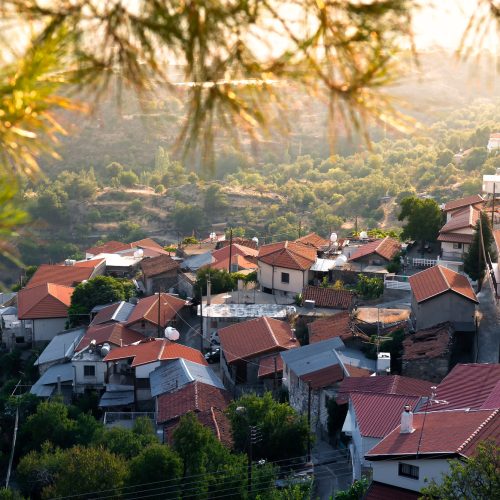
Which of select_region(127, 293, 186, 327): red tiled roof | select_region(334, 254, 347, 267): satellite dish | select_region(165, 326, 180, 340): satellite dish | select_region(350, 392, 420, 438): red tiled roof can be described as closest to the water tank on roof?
select_region(165, 326, 180, 340): satellite dish

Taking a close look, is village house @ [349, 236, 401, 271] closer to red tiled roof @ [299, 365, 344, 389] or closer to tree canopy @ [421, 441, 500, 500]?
red tiled roof @ [299, 365, 344, 389]

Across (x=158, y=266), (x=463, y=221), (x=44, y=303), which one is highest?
(x=463, y=221)

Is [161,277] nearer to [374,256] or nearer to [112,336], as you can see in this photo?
[112,336]

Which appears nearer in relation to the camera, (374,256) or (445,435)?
(445,435)

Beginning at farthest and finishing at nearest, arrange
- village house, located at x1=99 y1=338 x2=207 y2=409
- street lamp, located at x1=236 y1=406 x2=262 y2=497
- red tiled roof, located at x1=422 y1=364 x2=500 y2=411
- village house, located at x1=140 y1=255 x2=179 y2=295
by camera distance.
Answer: village house, located at x1=140 y1=255 x2=179 y2=295
village house, located at x1=99 y1=338 x2=207 y2=409
red tiled roof, located at x1=422 y1=364 x2=500 y2=411
street lamp, located at x1=236 y1=406 x2=262 y2=497

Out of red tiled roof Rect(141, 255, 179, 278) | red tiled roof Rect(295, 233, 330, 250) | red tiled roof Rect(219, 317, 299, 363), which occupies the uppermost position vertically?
red tiled roof Rect(295, 233, 330, 250)

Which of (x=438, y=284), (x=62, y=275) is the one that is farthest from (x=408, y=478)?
(x=62, y=275)
